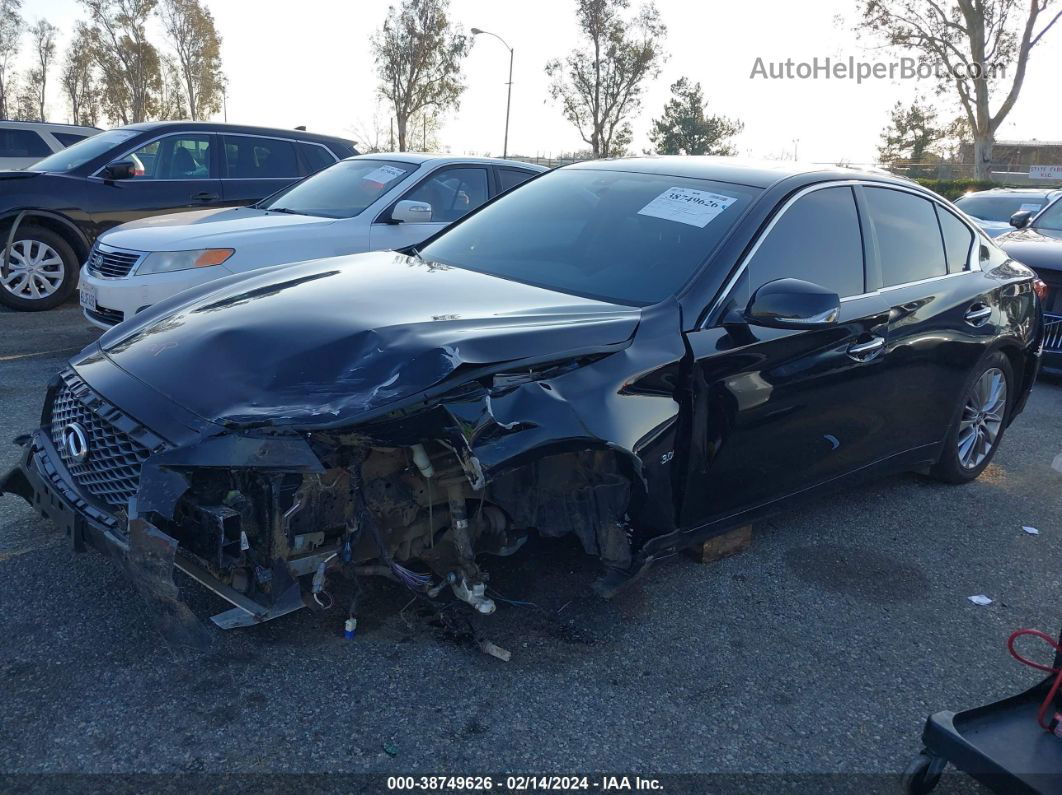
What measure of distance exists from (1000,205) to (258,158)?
957 cm

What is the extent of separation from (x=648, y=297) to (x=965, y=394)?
2.23 m

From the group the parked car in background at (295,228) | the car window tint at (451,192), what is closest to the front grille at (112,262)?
Result: the parked car in background at (295,228)

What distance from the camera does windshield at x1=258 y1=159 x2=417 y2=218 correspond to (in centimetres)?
698

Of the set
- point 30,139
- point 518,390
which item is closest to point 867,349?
point 518,390

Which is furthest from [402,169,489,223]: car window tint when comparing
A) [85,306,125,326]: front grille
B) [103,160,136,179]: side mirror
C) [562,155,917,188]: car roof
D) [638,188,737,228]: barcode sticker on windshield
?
[638,188,737,228]: barcode sticker on windshield

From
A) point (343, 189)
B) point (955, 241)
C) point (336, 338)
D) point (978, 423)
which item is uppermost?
point (343, 189)

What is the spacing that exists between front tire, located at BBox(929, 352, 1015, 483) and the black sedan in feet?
1.34

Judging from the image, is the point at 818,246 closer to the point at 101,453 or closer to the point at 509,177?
the point at 101,453

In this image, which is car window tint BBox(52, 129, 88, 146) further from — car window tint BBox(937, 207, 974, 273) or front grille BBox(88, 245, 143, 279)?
car window tint BBox(937, 207, 974, 273)

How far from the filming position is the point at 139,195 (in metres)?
8.55

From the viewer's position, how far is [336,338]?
276cm

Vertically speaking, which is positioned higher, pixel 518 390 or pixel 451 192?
pixel 451 192

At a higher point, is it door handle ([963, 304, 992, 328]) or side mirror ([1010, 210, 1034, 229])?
side mirror ([1010, 210, 1034, 229])

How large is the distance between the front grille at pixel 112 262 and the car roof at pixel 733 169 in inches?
139
